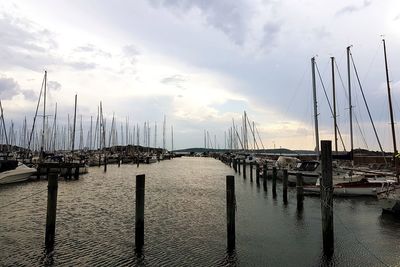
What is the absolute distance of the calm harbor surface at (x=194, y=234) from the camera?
1344 centimetres

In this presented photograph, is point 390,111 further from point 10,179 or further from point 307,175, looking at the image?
point 10,179

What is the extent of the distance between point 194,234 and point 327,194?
6953mm

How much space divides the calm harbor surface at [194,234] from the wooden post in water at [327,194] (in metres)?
0.67

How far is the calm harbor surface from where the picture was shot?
13438mm

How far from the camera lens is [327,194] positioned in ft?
45.0

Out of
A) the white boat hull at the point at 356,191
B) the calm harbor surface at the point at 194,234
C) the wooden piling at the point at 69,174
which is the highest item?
the wooden piling at the point at 69,174

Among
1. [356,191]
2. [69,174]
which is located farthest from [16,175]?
[356,191]

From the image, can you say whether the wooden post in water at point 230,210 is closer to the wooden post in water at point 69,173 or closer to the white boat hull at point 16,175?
the white boat hull at point 16,175

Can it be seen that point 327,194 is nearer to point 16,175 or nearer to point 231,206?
point 231,206

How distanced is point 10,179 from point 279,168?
34.2m

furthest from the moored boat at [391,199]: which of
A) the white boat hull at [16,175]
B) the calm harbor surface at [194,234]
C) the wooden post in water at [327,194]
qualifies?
the white boat hull at [16,175]

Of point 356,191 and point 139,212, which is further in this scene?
point 356,191

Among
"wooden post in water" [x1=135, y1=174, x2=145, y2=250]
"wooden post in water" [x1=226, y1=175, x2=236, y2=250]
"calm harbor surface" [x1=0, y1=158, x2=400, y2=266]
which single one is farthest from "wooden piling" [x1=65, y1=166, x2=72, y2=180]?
"wooden post in water" [x1=226, y1=175, x2=236, y2=250]

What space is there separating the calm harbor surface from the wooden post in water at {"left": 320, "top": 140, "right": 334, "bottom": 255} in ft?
2.19
